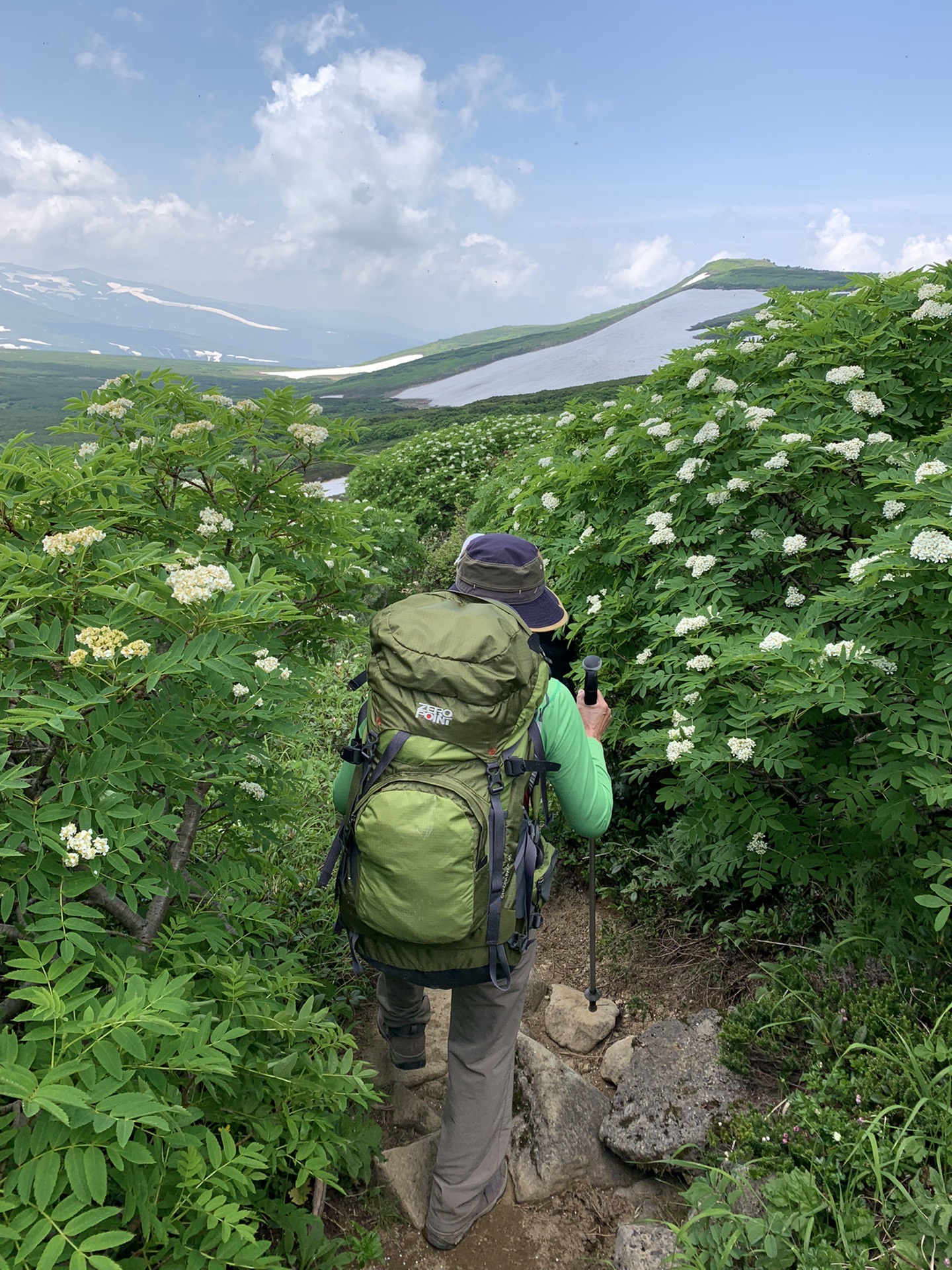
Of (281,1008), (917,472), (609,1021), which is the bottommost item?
(609,1021)

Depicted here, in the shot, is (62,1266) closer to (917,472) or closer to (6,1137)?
(6,1137)

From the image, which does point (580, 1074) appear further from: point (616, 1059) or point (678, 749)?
point (678, 749)

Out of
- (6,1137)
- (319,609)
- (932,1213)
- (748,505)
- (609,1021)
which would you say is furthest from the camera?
(748,505)

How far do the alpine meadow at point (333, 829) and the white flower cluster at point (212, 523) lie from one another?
24 mm

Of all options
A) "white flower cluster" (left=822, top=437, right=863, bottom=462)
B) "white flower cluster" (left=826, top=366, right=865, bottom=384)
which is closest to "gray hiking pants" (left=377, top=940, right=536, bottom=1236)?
"white flower cluster" (left=822, top=437, right=863, bottom=462)

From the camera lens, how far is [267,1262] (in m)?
1.72

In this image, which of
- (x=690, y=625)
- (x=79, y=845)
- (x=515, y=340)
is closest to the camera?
(x=79, y=845)

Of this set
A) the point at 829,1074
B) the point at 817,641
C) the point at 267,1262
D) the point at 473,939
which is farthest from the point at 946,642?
the point at 267,1262

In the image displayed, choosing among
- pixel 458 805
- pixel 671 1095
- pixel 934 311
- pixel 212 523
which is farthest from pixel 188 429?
pixel 934 311

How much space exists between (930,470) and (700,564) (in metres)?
1.21

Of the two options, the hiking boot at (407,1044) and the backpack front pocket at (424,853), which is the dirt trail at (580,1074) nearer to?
the hiking boot at (407,1044)

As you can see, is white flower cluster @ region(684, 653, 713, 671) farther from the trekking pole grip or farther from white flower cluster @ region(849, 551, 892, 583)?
white flower cluster @ region(849, 551, 892, 583)

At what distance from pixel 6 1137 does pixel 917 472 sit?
3.26 metres

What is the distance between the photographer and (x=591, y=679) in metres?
2.89
